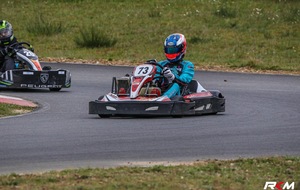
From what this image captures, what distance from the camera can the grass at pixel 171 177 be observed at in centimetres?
823

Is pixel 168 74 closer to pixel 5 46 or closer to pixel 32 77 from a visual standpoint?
pixel 32 77

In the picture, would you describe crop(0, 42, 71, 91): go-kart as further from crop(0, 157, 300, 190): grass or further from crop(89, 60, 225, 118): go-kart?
crop(0, 157, 300, 190): grass

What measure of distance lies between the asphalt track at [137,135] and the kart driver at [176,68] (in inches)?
25.4

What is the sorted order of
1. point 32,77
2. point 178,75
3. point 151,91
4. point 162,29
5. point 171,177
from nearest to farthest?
point 171,177 < point 151,91 < point 178,75 < point 32,77 < point 162,29

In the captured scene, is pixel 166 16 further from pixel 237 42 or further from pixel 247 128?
pixel 247 128

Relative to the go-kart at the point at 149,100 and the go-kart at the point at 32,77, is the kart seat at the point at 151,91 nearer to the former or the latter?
the go-kart at the point at 149,100

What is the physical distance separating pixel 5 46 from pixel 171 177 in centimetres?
1057

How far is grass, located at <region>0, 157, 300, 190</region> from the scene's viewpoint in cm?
823

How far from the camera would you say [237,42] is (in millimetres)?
27578

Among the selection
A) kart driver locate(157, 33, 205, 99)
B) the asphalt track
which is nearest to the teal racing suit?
kart driver locate(157, 33, 205, 99)

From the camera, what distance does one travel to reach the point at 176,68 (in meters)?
14.9

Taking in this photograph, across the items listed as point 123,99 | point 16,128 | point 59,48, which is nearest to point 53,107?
point 123,99

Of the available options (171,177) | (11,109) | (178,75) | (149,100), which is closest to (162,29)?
(178,75)

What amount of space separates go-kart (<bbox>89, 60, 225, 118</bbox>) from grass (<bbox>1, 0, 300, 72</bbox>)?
28.9 feet
